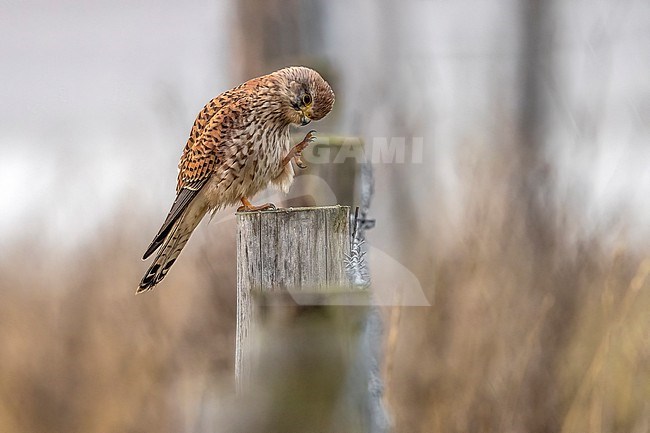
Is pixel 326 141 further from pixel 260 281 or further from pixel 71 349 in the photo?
pixel 71 349

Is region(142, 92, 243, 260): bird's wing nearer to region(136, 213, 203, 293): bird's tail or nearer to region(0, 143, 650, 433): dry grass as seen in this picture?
region(136, 213, 203, 293): bird's tail

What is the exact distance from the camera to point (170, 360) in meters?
2.06

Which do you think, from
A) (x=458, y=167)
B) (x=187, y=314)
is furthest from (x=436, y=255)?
(x=187, y=314)

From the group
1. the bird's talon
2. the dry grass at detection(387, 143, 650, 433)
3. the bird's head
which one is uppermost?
the bird's head

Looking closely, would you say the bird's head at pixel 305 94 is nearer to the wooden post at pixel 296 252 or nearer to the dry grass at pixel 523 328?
the wooden post at pixel 296 252

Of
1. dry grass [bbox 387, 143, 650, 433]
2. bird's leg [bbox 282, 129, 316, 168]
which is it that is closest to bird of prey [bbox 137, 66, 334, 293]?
bird's leg [bbox 282, 129, 316, 168]

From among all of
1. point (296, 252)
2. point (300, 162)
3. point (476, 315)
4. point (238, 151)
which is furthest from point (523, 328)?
point (296, 252)

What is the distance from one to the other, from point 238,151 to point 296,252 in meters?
0.52

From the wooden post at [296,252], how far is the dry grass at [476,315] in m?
0.75

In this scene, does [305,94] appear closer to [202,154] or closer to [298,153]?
[298,153]

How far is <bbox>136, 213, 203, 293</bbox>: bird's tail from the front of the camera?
4.69 ft

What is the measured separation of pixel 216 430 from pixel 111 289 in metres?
→ 0.89

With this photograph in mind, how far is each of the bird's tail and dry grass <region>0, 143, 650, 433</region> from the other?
0.43m

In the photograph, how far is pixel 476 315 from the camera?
74.6 inches
